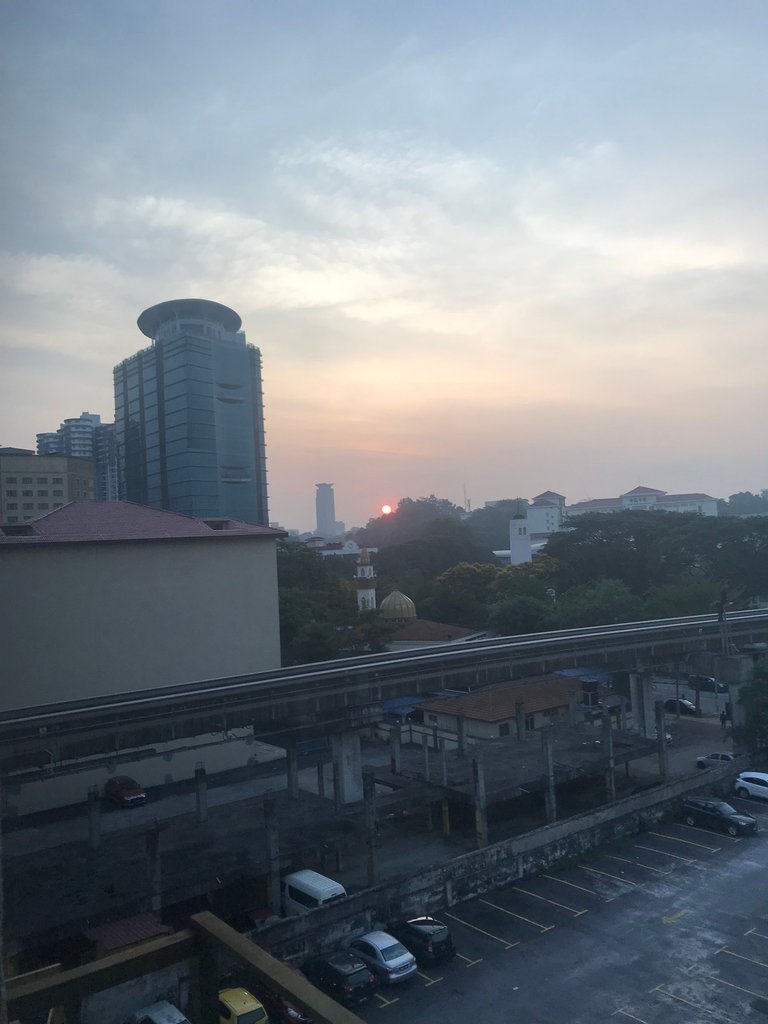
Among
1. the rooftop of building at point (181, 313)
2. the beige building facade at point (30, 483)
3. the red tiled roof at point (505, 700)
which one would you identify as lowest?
the red tiled roof at point (505, 700)

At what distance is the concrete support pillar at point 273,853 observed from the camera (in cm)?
1196

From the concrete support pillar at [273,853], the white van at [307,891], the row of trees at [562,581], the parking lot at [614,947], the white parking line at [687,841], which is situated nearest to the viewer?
the parking lot at [614,947]

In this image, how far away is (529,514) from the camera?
3583 inches

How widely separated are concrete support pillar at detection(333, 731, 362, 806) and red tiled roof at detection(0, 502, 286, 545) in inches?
331

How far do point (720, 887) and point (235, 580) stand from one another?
14.6m

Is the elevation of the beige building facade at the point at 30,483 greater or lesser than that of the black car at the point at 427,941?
greater

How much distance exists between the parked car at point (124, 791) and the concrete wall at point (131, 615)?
7.59 ft

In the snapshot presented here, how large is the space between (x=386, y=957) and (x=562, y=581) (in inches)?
1253

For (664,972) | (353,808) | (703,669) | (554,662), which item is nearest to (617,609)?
(703,669)

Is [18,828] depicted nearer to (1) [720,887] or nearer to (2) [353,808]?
(2) [353,808]

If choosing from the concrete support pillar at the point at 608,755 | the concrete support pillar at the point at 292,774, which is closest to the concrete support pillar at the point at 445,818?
→ the concrete support pillar at the point at 292,774

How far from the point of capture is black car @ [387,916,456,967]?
11.1 meters

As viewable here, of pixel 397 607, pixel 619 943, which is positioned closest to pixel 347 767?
pixel 619 943

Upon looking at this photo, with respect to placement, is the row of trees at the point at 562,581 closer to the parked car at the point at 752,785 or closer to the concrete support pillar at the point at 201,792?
the parked car at the point at 752,785
